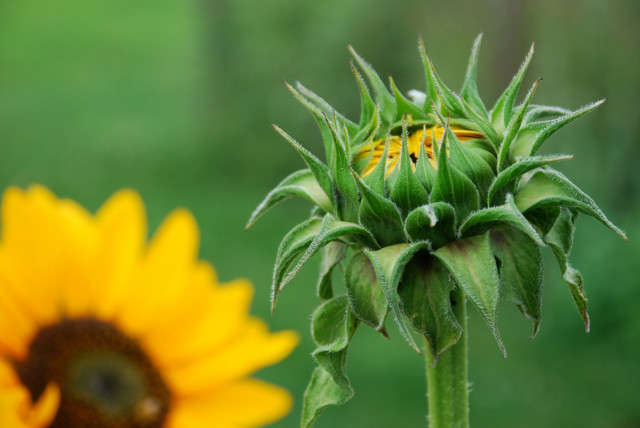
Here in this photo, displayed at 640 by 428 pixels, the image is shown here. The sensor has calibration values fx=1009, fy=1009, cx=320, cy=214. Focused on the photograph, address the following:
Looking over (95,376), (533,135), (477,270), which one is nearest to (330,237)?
(477,270)

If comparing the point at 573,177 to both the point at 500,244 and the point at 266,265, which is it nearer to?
the point at 266,265

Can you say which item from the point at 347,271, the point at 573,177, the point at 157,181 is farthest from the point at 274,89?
the point at 347,271

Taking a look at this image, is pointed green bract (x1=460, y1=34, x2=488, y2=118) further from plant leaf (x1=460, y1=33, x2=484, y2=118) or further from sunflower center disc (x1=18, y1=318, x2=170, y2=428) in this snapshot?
sunflower center disc (x1=18, y1=318, x2=170, y2=428)

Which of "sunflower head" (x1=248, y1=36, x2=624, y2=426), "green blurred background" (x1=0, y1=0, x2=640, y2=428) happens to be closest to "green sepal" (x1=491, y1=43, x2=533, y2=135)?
"sunflower head" (x1=248, y1=36, x2=624, y2=426)

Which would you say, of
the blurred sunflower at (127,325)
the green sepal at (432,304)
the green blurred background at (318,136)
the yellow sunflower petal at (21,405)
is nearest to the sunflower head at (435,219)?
the green sepal at (432,304)

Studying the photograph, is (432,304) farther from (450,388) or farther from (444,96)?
(444,96)
